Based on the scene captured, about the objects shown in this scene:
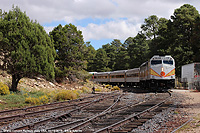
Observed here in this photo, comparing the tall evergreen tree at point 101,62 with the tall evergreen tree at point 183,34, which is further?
the tall evergreen tree at point 101,62

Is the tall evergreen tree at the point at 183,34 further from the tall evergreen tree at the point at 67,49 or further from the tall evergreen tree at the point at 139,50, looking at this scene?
the tall evergreen tree at the point at 67,49

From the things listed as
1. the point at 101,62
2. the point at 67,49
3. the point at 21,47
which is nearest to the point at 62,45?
the point at 67,49

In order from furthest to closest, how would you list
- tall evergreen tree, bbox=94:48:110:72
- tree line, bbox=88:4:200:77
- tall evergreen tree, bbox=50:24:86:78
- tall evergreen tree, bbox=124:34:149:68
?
tall evergreen tree, bbox=94:48:110:72 → tall evergreen tree, bbox=124:34:149:68 → tree line, bbox=88:4:200:77 → tall evergreen tree, bbox=50:24:86:78

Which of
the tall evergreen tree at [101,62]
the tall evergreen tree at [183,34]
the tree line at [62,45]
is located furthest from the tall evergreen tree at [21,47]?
the tall evergreen tree at [101,62]

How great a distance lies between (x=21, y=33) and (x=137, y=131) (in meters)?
15.7

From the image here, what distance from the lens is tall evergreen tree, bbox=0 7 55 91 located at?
19.6 metres

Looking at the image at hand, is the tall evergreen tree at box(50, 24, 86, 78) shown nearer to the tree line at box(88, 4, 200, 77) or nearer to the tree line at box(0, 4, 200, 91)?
the tree line at box(0, 4, 200, 91)

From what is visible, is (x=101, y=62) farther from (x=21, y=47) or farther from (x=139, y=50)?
(x=21, y=47)

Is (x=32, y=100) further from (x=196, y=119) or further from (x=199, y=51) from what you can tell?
(x=199, y=51)

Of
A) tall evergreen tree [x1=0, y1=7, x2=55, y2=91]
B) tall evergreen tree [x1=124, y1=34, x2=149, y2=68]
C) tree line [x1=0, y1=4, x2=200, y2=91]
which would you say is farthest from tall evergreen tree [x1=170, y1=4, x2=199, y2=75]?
tall evergreen tree [x1=0, y1=7, x2=55, y2=91]

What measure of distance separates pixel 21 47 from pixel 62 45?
12.9 metres

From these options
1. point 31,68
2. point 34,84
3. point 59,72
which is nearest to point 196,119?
point 31,68

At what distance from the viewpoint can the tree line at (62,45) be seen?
1995 centimetres

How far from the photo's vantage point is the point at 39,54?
826 inches
